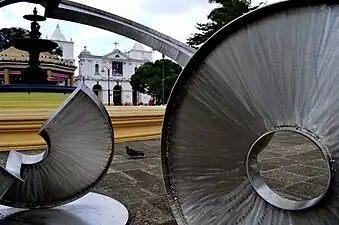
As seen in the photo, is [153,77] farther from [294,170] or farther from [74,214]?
[74,214]

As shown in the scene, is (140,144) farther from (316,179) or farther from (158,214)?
(158,214)

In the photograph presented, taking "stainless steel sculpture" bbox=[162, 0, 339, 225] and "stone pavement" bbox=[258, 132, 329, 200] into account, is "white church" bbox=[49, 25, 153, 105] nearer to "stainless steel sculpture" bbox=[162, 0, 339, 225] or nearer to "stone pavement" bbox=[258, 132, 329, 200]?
"stone pavement" bbox=[258, 132, 329, 200]

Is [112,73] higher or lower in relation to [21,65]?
higher

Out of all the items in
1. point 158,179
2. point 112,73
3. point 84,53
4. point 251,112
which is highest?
point 84,53

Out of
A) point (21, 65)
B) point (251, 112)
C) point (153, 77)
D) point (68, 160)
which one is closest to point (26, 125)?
point (68, 160)

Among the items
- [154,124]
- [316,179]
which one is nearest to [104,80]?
[154,124]

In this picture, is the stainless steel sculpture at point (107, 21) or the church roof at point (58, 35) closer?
the stainless steel sculpture at point (107, 21)

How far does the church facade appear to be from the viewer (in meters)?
38.2

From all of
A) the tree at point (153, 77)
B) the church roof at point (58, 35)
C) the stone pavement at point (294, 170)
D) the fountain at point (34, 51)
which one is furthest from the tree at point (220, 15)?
the church roof at point (58, 35)

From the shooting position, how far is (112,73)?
133 ft

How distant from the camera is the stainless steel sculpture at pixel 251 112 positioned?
1.32 m

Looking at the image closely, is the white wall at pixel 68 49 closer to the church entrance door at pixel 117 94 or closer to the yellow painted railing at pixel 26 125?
the church entrance door at pixel 117 94

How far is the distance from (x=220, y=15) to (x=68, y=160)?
69.5ft

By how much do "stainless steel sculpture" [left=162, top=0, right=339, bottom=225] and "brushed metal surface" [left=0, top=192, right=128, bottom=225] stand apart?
2.98 feet
